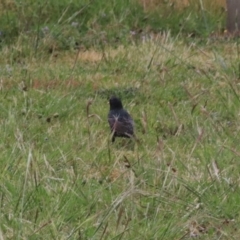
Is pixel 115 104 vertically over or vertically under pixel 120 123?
under

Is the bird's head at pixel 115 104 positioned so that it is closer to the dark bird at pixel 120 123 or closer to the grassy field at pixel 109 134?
the dark bird at pixel 120 123

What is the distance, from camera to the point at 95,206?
Result: 15.1ft

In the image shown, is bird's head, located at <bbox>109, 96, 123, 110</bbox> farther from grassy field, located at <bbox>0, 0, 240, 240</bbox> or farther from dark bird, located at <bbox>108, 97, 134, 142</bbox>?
grassy field, located at <bbox>0, 0, 240, 240</bbox>

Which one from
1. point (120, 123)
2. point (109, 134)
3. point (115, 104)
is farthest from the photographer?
point (115, 104)

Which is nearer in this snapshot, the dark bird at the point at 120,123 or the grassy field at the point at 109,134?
the grassy field at the point at 109,134

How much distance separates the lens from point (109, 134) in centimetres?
630

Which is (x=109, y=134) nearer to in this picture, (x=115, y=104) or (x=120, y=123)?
(x=120, y=123)

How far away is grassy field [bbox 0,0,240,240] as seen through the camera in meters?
4.38

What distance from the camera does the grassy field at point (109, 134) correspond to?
4.38 m

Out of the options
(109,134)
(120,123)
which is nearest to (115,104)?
(109,134)

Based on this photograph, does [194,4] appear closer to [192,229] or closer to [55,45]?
[55,45]

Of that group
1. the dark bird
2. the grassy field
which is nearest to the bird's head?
the dark bird

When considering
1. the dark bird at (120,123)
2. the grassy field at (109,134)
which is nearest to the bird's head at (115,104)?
the dark bird at (120,123)

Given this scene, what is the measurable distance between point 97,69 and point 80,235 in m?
4.46
